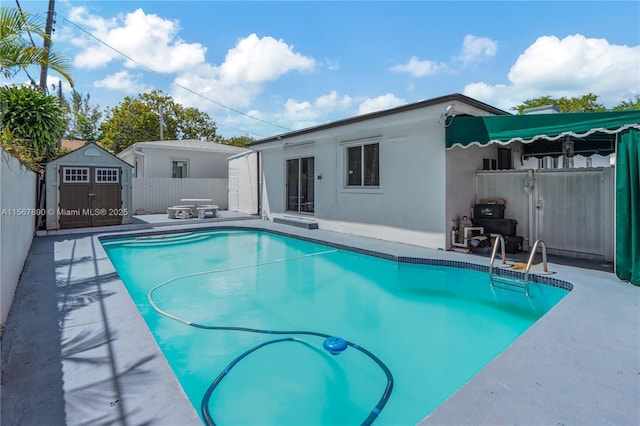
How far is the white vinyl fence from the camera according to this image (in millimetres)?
16453

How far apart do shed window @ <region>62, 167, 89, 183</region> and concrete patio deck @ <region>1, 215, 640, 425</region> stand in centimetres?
768

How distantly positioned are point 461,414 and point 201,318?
386cm

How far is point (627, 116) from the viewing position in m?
5.34

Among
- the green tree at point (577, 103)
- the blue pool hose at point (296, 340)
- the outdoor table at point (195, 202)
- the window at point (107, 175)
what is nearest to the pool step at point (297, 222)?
the outdoor table at point (195, 202)

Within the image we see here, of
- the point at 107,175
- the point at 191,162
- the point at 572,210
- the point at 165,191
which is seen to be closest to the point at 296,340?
the point at 572,210

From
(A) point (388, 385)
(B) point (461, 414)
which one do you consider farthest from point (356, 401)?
(B) point (461, 414)

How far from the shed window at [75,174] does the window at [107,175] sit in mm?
341

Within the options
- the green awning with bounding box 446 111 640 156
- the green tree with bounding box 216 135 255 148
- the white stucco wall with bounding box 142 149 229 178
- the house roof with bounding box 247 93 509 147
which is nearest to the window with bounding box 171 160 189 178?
the white stucco wall with bounding box 142 149 229 178

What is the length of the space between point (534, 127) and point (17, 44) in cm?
894

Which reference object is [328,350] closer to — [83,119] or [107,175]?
[107,175]

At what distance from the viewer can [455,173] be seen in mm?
8297

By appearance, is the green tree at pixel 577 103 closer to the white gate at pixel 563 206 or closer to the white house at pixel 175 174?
the white gate at pixel 563 206

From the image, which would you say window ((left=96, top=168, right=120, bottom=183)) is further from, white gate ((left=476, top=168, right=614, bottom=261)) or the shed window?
white gate ((left=476, top=168, right=614, bottom=261))

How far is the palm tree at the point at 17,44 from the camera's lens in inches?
205
